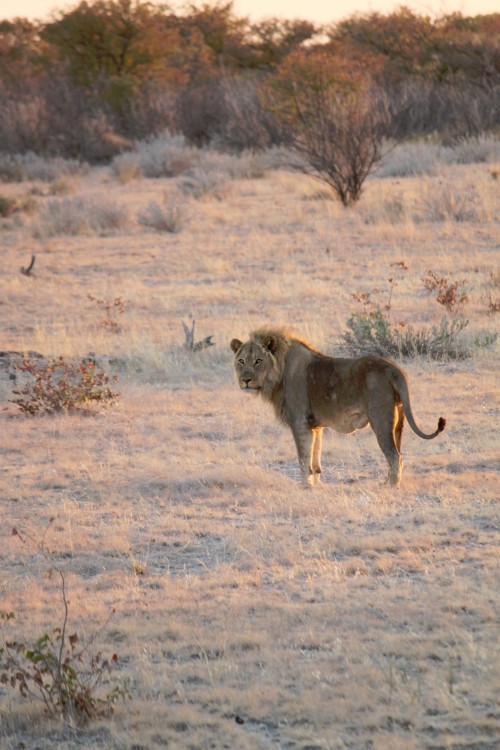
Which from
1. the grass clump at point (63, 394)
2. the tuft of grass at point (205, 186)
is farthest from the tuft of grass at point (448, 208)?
the grass clump at point (63, 394)

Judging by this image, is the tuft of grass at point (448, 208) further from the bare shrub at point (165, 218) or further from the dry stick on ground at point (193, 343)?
the dry stick on ground at point (193, 343)

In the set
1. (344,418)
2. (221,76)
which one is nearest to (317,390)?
(344,418)

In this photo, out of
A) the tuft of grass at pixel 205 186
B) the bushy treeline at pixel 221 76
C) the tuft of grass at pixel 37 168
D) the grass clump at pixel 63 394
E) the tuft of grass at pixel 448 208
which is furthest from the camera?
the bushy treeline at pixel 221 76

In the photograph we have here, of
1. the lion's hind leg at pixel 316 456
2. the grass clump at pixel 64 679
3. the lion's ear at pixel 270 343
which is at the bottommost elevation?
the lion's hind leg at pixel 316 456

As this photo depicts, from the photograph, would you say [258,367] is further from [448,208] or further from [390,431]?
[448,208]

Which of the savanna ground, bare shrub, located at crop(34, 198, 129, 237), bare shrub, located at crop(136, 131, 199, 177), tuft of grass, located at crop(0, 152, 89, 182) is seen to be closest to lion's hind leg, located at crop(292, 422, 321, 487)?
the savanna ground

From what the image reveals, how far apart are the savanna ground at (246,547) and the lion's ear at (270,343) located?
0.87 metres

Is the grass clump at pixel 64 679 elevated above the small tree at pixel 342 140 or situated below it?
below

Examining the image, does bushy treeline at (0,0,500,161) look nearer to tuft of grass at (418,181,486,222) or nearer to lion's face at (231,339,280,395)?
tuft of grass at (418,181,486,222)

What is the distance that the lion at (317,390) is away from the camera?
6.62m

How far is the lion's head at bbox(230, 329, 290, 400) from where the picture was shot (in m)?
7.00

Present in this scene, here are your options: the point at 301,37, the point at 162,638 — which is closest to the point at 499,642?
the point at 162,638

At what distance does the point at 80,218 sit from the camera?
67.9 feet

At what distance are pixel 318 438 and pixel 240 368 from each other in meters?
0.70
